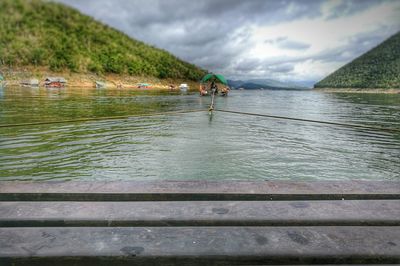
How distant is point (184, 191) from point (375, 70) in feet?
496

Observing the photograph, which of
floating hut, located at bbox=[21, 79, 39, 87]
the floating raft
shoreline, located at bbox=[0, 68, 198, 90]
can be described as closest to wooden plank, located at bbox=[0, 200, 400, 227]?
the floating raft

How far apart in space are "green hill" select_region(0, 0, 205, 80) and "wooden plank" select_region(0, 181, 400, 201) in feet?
275

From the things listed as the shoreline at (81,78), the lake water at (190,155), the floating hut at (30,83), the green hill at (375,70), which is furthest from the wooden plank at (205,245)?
the green hill at (375,70)

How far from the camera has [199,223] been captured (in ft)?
7.19

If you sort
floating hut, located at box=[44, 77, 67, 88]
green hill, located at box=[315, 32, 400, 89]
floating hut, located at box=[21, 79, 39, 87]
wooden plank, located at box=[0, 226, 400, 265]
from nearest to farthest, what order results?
wooden plank, located at box=[0, 226, 400, 265], floating hut, located at box=[21, 79, 39, 87], floating hut, located at box=[44, 77, 67, 88], green hill, located at box=[315, 32, 400, 89]

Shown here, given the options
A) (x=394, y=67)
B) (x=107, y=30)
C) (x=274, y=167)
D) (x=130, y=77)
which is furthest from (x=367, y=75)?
(x=274, y=167)

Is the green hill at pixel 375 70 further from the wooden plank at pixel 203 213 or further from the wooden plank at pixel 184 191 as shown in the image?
the wooden plank at pixel 203 213

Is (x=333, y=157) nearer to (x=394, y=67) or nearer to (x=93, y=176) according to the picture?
(x=93, y=176)

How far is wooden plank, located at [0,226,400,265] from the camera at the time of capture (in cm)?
176

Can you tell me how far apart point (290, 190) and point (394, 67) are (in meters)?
144

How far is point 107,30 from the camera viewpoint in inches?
5059

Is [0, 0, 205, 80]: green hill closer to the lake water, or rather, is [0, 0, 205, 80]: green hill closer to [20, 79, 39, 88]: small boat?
[20, 79, 39, 88]: small boat

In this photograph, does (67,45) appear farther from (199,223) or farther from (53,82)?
(199,223)

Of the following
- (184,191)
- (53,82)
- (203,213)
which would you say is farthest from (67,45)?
(203,213)
